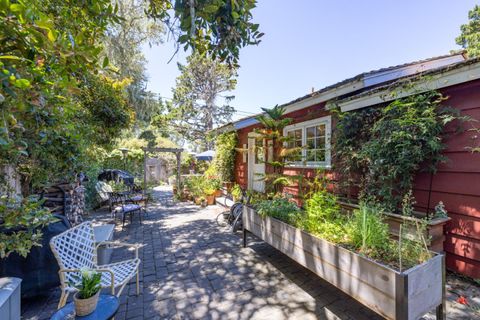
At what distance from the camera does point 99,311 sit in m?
1.72

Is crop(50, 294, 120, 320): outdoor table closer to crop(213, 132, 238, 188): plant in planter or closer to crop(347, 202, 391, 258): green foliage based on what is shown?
crop(347, 202, 391, 258): green foliage

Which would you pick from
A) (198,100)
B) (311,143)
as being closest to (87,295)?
(311,143)

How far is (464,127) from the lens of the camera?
9.44 ft

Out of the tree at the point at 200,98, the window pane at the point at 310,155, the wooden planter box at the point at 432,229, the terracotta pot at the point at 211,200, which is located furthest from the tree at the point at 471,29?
the terracotta pot at the point at 211,200

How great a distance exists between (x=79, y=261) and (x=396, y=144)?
4.33 metres

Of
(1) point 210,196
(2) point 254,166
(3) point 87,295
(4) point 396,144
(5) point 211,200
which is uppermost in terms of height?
(4) point 396,144

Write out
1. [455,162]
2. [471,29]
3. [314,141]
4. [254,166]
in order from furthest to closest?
1. [471,29]
2. [254,166]
3. [314,141]
4. [455,162]

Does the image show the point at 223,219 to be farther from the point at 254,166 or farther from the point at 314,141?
the point at 314,141

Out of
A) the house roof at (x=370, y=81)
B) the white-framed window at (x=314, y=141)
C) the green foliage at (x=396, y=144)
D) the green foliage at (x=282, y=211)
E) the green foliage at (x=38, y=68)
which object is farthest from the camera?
the white-framed window at (x=314, y=141)

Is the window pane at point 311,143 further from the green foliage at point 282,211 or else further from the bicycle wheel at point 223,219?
the bicycle wheel at point 223,219

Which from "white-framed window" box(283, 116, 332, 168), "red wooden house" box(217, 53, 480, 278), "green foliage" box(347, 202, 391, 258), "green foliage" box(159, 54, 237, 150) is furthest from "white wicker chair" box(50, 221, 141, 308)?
"green foliage" box(159, 54, 237, 150)

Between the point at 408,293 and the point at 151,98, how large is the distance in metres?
12.6

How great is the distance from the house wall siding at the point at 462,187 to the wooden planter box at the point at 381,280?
4.53ft

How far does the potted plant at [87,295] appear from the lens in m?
1.64
